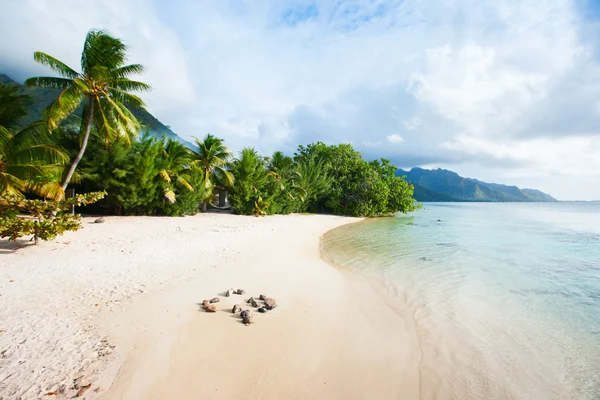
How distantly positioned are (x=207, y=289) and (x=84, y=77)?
1304cm

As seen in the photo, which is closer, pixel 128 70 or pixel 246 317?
pixel 246 317

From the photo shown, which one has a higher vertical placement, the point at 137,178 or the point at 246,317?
the point at 137,178

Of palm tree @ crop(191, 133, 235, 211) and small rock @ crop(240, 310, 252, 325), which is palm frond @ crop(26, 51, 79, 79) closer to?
palm tree @ crop(191, 133, 235, 211)

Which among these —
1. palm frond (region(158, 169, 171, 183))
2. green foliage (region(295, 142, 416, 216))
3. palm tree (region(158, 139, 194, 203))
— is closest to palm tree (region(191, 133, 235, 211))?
palm tree (region(158, 139, 194, 203))

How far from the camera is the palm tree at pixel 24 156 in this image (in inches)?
402

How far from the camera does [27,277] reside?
5.82m

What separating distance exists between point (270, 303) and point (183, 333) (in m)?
1.58

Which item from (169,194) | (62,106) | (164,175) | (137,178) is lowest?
(169,194)

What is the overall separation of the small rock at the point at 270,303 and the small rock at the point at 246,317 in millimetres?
501

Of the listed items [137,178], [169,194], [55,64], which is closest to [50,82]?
[55,64]

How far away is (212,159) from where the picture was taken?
2220 cm

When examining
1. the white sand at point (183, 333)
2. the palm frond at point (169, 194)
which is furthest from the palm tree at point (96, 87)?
the white sand at point (183, 333)

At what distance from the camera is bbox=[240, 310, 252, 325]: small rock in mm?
4523

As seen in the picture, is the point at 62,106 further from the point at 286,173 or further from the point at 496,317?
the point at 286,173
